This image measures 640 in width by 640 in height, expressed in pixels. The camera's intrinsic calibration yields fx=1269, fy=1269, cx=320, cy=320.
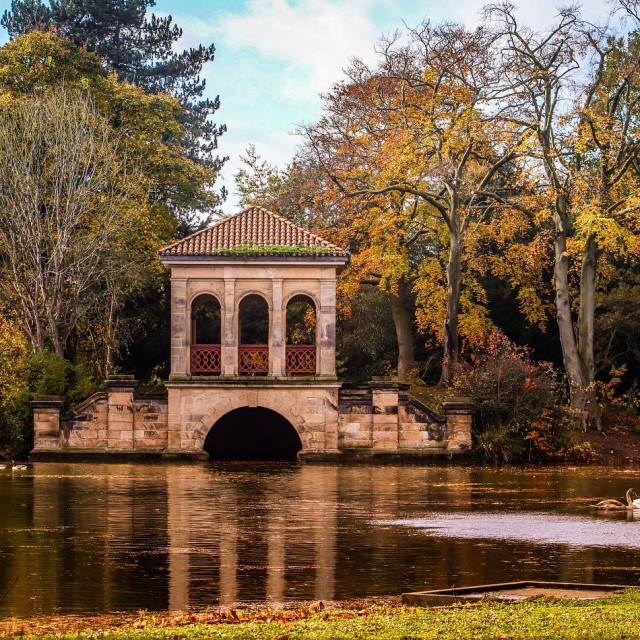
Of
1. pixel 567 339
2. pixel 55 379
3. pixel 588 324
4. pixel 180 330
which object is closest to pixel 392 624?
pixel 180 330

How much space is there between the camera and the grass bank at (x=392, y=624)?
9867 millimetres

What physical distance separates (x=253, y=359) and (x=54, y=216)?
9.50m

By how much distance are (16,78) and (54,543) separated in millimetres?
34150

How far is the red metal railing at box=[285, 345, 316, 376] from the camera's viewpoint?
4059 cm

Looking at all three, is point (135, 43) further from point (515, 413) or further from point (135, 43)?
point (515, 413)

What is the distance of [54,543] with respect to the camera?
1791 cm

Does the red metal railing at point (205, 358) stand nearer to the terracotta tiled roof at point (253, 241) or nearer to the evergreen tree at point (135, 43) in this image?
the terracotta tiled roof at point (253, 241)

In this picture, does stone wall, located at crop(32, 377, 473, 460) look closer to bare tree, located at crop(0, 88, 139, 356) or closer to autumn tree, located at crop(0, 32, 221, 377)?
autumn tree, located at crop(0, 32, 221, 377)

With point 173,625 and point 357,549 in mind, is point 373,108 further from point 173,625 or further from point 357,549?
point 173,625

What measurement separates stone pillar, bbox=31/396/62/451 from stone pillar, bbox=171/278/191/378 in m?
3.88

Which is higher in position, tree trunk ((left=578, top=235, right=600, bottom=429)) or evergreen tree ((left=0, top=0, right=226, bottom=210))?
evergreen tree ((left=0, top=0, right=226, bottom=210))

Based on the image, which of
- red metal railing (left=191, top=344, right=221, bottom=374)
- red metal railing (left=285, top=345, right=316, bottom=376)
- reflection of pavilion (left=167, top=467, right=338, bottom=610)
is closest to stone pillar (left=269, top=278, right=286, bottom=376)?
red metal railing (left=285, top=345, right=316, bottom=376)

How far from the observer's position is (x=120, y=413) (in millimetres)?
39469

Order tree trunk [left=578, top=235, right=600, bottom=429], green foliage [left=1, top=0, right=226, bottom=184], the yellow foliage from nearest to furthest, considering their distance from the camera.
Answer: the yellow foliage
tree trunk [left=578, top=235, right=600, bottom=429]
green foliage [left=1, top=0, right=226, bottom=184]
